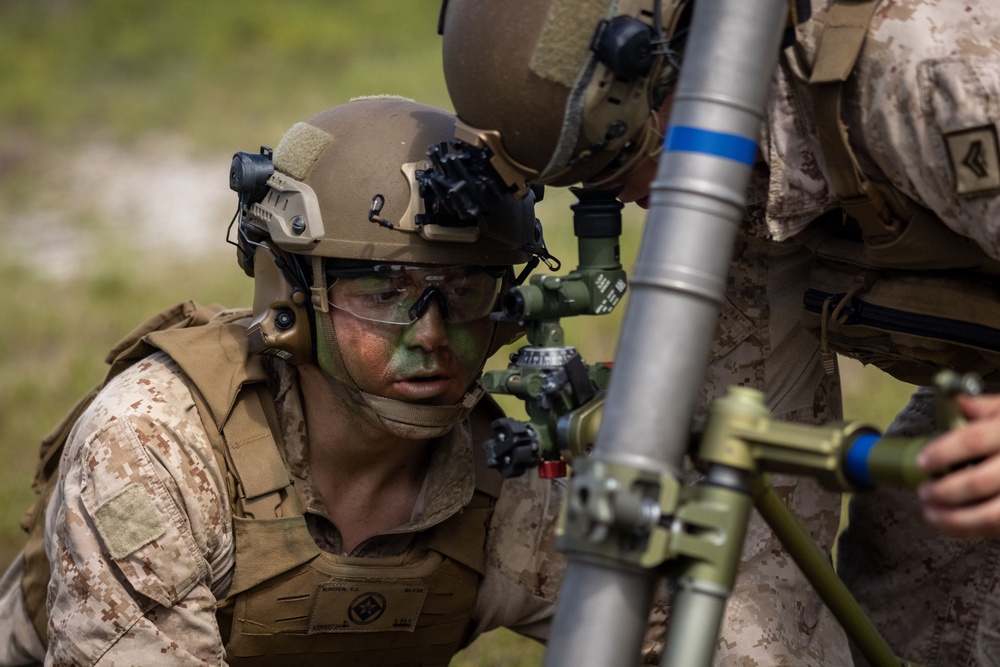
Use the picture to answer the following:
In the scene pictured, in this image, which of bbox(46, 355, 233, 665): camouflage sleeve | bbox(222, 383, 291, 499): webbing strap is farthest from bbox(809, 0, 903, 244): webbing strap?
bbox(46, 355, 233, 665): camouflage sleeve

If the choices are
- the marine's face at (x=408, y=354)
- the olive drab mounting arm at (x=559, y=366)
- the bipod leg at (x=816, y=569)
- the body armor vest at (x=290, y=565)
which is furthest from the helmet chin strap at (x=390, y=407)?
the bipod leg at (x=816, y=569)

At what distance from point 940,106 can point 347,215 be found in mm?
1976

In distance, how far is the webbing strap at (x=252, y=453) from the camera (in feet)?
14.0

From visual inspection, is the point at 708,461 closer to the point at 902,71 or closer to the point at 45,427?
the point at 902,71

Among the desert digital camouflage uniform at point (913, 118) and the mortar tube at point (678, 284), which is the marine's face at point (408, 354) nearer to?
the desert digital camouflage uniform at point (913, 118)

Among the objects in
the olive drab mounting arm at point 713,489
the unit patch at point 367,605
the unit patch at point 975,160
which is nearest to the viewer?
the olive drab mounting arm at point 713,489

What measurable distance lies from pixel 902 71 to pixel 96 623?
2.65 m

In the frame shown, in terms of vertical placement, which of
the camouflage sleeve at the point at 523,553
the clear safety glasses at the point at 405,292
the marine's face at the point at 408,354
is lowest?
the camouflage sleeve at the point at 523,553

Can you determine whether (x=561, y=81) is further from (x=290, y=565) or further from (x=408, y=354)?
(x=290, y=565)

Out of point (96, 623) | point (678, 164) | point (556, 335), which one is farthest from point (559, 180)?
point (96, 623)

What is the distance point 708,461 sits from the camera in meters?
2.70

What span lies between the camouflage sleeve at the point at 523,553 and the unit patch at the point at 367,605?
283mm

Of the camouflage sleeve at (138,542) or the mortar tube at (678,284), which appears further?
the camouflage sleeve at (138,542)

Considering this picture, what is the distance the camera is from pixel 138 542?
Result: 13.0ft
